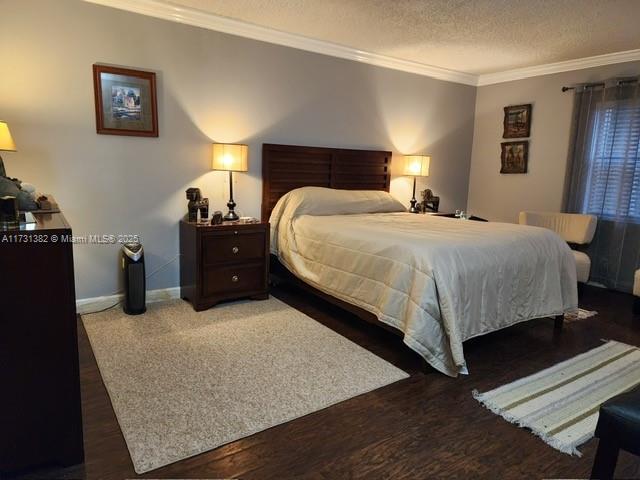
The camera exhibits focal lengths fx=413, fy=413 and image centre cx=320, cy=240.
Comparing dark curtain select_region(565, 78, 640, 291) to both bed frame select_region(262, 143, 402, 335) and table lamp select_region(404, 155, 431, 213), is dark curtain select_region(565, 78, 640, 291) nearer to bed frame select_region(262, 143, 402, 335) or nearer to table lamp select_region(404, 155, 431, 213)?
table lamp select_region(404, 155, 431, 213)

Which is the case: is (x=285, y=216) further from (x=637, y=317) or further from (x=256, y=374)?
(x=637, y=317)

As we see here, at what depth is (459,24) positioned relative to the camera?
355 centimetres

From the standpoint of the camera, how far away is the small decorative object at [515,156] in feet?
16.8

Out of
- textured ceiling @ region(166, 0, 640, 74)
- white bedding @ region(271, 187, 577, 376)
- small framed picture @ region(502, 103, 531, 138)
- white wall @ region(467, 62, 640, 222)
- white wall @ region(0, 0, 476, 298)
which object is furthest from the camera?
small framed picture @ region(502, 103, 531, 138)

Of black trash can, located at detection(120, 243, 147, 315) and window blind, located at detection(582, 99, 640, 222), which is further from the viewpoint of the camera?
window blind, located at detection(582, 99, 640, 222)

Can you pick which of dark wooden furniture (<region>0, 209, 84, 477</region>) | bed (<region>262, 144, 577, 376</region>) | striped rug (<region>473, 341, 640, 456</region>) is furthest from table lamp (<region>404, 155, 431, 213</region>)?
dark wooden furniture (<region>0, 209, 84, 477</region>)

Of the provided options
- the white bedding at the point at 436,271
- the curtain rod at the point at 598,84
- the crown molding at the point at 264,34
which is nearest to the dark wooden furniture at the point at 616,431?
the white bedding at the point at 436,271

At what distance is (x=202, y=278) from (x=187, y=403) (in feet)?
4.72

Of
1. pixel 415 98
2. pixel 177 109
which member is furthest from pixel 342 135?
pixel 177 109

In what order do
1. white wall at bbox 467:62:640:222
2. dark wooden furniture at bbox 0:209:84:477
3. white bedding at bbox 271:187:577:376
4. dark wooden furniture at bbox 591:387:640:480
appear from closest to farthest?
dark wooden furniture at bbox 591:387:640:480 → dark wooden furniture at bbox 0:209:84:477 → white bedding at bbox 271:187:577:376 → white wall at bbox 467:62:640:222

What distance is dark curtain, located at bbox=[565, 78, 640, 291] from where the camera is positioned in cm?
417

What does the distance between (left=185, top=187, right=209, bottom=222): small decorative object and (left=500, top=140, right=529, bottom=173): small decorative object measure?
3.86 meters

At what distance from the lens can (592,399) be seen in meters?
2.26

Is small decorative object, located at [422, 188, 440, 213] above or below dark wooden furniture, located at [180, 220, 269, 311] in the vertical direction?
above
